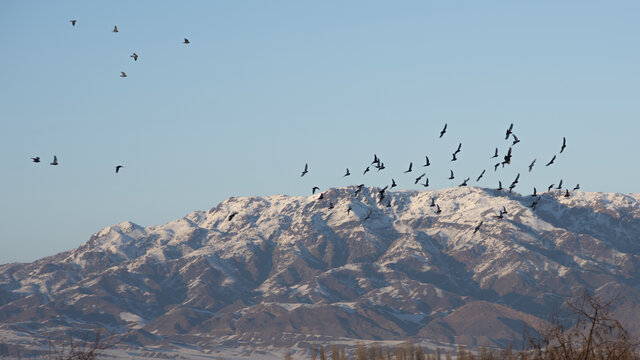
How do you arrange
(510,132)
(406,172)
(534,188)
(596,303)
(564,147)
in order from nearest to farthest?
(596,303)
(564,147)
(510,132)
(406,172)
(534,188)

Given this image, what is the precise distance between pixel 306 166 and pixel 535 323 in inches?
1962

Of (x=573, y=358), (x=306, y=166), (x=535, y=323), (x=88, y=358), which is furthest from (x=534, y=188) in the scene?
(x=88, y=358)

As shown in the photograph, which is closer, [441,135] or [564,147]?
[564,147]

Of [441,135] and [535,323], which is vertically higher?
[441,135]

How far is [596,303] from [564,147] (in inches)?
1361

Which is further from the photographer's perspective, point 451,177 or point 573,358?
point 451,177

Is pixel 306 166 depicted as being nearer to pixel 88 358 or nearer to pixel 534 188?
pixel 534 188

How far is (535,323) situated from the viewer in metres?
60.2

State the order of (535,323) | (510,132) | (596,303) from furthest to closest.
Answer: (510,132) < (535,323) < (596,303)

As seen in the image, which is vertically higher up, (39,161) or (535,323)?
(39,161)

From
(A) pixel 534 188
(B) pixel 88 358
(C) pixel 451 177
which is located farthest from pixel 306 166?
(B) pixel 88 358

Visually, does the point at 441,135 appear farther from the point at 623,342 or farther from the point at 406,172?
the point at 623,342

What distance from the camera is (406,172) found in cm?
10025

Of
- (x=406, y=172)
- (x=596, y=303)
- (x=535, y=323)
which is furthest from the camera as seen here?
(x=406, y=172)
